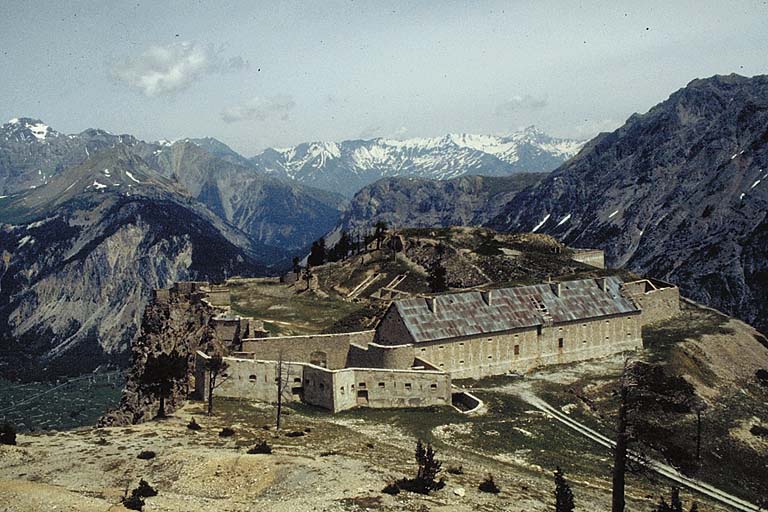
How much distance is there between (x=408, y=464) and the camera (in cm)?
4462

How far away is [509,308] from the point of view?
273ft

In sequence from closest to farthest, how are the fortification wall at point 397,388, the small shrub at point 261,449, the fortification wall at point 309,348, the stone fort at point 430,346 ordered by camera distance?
the small shrub at point 261,449 < the fortification wall at point 397,388 < the stone fort at point 430,346 < the fortification wall at point 309,348

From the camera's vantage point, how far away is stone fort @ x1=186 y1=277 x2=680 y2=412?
6366cm

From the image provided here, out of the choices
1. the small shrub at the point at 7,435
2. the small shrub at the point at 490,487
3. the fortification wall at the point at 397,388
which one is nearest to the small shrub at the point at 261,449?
the small shrub at the point at 490,487

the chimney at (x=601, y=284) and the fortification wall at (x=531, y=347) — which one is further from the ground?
the chimney at (x=601, y=284)

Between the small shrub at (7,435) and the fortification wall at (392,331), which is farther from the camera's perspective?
the fortification wall at (392,331)

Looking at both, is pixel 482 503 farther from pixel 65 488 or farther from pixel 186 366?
pixel 186 366

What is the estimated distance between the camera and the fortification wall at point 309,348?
72.3m

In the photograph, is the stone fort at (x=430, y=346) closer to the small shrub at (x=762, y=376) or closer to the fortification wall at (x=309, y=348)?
the fortification wall at (x=309, y=348)

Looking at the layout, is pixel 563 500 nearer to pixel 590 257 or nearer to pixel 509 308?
pixel 509 308

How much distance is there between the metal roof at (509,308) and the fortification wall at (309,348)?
735 centimetres

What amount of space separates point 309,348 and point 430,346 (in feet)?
43.1

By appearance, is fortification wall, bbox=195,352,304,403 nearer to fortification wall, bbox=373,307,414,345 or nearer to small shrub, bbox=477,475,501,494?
fortification wall, bbox=373,307,414,345

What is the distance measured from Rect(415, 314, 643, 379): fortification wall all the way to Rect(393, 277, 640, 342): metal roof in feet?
3.11
